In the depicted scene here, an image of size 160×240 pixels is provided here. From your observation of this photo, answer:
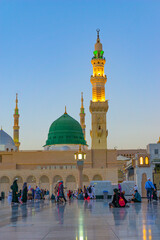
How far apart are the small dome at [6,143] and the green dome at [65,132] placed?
5.94m

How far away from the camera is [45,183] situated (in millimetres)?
54125

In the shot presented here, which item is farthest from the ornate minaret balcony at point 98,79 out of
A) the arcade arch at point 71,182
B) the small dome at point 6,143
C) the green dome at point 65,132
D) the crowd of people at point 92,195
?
the crowd of people at point 92,195

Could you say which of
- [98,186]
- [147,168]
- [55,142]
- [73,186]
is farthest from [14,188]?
[55,142]

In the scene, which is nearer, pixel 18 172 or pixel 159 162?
pixel 159 162

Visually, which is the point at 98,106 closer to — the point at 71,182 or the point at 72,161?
the point at 72,161

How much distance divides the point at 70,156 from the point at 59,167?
2.28 metres

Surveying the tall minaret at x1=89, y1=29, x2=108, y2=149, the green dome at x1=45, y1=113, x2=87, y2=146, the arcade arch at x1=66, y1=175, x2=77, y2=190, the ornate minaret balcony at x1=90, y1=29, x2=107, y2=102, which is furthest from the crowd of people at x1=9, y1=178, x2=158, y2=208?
the green dome at x1=45, y1=113, x2=87, y2=146

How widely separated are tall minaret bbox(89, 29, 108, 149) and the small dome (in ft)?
50.0

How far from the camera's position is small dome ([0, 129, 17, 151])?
61.6 meters

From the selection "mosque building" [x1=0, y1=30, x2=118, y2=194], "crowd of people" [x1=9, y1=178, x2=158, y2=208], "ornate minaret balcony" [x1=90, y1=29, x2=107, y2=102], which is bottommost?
"crowd of people" [x1=9, y1=178, x2=158, y2=208]

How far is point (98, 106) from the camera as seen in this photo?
54.5 m

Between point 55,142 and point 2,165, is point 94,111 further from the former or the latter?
point 2,165

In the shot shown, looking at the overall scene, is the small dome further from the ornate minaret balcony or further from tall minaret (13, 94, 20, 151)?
the ornate minaret balcony

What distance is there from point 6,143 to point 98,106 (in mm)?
17837
